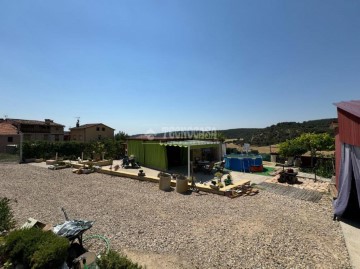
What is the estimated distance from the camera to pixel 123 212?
28.7 ft

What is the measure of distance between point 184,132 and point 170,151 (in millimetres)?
2576

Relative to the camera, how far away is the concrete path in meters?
5.35

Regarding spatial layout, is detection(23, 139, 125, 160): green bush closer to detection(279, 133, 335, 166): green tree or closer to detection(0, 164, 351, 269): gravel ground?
→ detection(0, 164, 351, 269): gravel ground

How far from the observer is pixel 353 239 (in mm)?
6391

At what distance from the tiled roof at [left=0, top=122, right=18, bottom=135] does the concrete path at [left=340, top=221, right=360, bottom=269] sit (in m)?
42.1

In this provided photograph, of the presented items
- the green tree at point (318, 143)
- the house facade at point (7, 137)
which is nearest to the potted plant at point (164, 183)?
the green tree at point (318, 143)

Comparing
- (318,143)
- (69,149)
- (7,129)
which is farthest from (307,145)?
(7,129)

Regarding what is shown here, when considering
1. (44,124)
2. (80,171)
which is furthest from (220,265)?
(44,124)

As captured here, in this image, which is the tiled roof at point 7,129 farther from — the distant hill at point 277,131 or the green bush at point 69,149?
the distant hill at point 277,131

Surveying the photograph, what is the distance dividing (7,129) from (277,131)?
67.0m

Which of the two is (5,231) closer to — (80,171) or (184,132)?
(80,171)

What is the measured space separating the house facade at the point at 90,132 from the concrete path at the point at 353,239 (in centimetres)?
4335

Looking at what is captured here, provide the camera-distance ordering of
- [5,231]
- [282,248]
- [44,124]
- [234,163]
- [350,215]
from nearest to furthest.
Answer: [282,248], [5,231], [350,215], [234,163], [44,124]

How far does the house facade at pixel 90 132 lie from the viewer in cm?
4403
